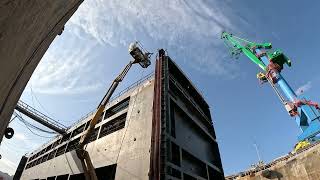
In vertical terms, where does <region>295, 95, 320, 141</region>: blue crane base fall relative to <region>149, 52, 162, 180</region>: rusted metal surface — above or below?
above

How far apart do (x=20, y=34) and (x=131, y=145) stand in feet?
36.5

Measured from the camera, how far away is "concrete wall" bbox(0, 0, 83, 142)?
5.18 ft

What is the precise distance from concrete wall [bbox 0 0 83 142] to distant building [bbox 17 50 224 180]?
854 centimetres

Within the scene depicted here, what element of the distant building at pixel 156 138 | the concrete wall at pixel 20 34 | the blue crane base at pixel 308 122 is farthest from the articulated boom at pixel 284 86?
the concrete wall at pixel 20 34

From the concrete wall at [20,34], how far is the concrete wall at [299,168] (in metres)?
24.0

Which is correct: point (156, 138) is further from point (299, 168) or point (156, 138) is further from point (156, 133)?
point (299, 168)

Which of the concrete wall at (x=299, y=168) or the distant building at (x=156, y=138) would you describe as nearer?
the distant building at (x=156, y=138)

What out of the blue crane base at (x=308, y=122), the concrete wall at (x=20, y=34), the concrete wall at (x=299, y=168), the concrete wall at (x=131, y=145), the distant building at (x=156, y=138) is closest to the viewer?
the concrete wall at (x=20, y=34)

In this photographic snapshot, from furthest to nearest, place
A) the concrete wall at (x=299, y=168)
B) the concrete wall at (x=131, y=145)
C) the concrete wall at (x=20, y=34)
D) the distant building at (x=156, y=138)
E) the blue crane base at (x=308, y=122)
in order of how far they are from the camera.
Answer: the blue crane base at (x=308, y=122) < the concrete wall at (x=299, y=168) < the concrete wall at (x=131, y=145) < the distant building at (x=156, y=138) < the concrete wall at (x=20, y=34)

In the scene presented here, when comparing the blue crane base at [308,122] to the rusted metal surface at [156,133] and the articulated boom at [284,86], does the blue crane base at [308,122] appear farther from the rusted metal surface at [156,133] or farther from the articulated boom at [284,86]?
the rusted metal surface at [156,133]

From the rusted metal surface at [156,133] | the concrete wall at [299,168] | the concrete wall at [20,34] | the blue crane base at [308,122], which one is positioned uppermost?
the blue crane base at [308,122]

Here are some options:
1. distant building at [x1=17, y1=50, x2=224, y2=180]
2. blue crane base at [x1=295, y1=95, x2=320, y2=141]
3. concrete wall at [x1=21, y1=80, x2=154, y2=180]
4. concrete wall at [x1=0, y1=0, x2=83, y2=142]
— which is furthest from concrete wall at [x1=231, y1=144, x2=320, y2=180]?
concrete wall at [x1=0, y1=0, x2=83, y2=142]

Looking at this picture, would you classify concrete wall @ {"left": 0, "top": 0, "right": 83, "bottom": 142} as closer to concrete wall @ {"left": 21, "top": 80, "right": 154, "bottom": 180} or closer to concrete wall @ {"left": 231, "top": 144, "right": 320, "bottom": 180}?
concrete wall @ {"left": 21, "top": 80, "right": 154, "bottom": 180}

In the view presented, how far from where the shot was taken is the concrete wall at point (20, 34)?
1.58 metres
